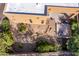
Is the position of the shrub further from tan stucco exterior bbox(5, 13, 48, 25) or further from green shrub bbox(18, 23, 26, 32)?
green shrub bbox(18, 23, 26, 32)

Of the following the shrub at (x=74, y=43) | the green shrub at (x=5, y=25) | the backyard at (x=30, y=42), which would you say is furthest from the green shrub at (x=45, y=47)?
the green shrub at (x=5, y=25)

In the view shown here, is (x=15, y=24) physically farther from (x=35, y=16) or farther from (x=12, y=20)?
(x=35, y=16)

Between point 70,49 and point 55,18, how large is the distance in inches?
10.3

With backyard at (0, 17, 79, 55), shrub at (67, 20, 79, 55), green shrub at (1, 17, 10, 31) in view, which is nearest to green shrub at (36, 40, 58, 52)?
backyard at (0, 17, 79, 55)

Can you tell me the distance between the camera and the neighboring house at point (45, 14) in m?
1.75

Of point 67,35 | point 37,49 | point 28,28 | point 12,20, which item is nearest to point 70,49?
point 67,35

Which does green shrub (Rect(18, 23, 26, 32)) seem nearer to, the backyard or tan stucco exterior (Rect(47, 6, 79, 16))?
the backyard

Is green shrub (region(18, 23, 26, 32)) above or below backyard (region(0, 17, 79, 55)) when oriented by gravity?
above

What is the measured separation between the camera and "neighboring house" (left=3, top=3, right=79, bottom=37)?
5.76 feet

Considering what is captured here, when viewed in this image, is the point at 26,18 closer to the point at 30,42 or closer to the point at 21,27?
the point at 21,27

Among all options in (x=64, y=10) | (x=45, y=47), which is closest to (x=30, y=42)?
(x=45, y=47)

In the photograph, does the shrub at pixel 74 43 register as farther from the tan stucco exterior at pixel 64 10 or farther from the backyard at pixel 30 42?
the tan stucco exterior at pixel 64 10

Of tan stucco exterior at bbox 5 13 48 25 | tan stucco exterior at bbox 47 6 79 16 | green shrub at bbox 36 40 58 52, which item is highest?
tan stucco exterior at bbox 47 6 79 16

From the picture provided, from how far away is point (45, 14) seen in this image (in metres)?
1.78
